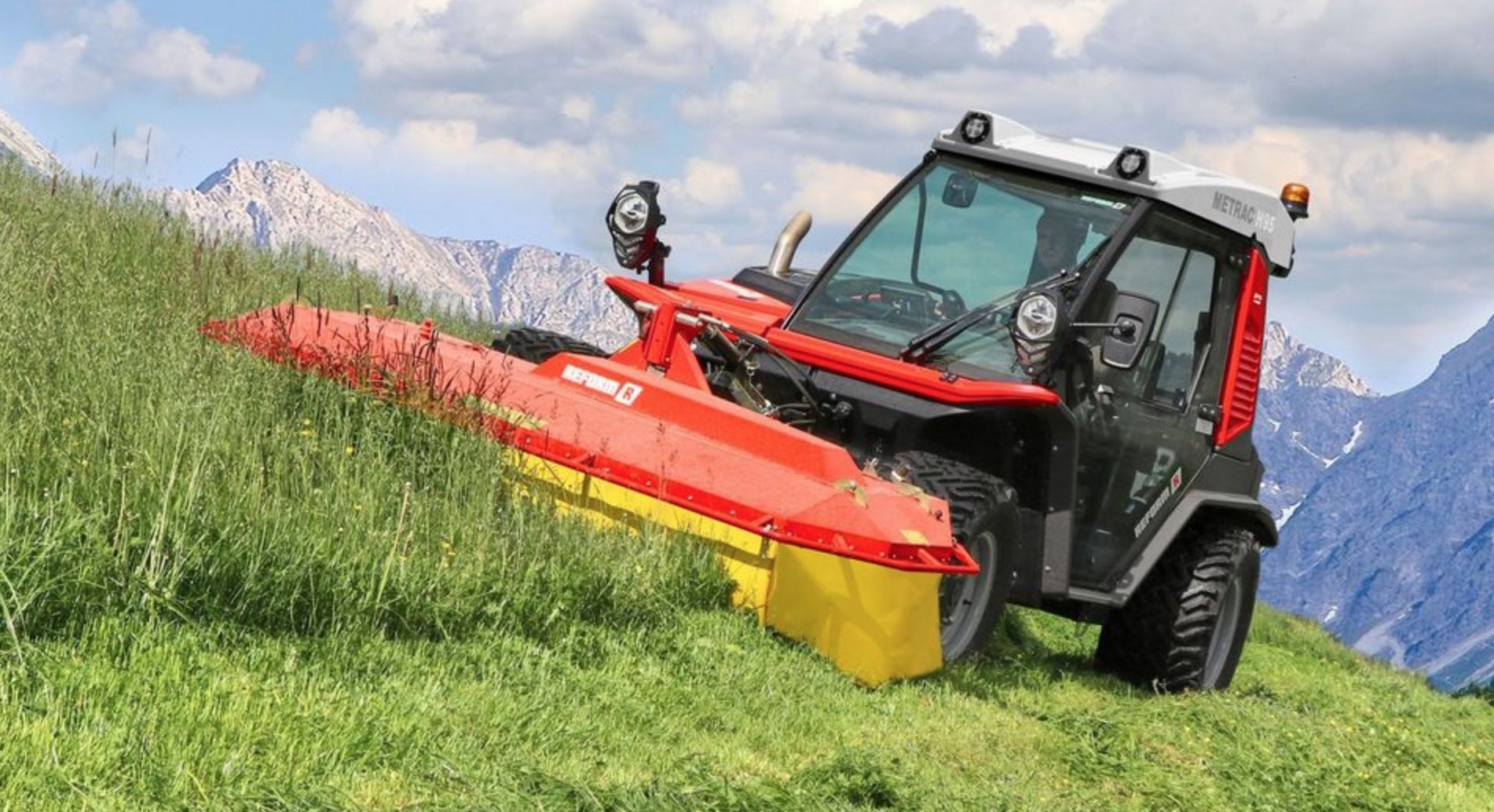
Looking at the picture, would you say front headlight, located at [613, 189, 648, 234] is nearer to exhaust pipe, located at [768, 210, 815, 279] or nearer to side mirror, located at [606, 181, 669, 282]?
side mirror, located at [606, 181, 669, 282]

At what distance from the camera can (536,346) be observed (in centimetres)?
1007

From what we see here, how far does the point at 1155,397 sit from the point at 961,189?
54.2 inches

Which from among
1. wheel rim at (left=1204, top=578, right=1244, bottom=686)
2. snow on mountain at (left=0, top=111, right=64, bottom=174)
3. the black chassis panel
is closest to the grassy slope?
the black chassis panel

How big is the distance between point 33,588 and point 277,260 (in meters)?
9.34

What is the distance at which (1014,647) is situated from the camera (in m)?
10.4

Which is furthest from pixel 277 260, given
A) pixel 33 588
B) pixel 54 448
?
pixel 33 588

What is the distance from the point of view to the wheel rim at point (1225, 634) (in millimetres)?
10305

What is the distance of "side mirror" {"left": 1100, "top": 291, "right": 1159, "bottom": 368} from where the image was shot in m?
8.40

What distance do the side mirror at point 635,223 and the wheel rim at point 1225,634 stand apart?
3451 mm

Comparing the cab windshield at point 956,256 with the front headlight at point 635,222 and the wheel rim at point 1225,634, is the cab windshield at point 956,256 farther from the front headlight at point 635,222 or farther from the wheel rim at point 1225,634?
the wheel rim at point 1225,634

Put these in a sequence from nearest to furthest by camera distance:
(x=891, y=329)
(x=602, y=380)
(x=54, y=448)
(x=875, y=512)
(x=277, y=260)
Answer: (x=54, y=448)
(x=875, y=512)
(x=602, y=380)
(x=891, y=329)
(x=277, y=260)

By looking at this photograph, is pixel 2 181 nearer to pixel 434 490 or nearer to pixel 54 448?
pixel 434 490

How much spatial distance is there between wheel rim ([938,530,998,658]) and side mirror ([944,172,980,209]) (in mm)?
1967

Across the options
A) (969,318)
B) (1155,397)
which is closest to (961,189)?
(969,318)
